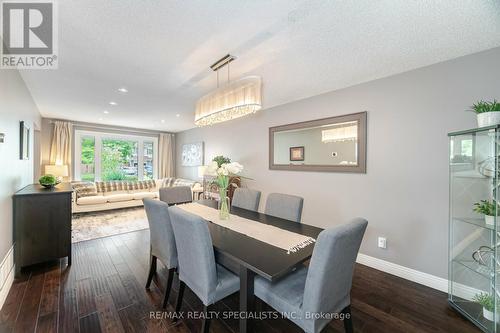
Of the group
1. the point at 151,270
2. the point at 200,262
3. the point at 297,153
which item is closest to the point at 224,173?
the point at 200,262

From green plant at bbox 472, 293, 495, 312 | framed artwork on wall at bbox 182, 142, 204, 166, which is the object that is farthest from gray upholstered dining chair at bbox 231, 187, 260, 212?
framed artwork on wall at bbox 182, 142, 204, 166

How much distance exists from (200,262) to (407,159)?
8.17ft

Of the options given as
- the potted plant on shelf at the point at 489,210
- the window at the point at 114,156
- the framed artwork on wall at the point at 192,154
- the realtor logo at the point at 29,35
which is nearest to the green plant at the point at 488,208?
the potted plant on shelf at the point at 489,210

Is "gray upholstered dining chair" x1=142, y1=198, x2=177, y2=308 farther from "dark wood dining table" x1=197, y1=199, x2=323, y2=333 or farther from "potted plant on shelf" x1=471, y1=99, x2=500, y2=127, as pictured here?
"potted plant on shelf" x1=471, y1=99, x2=500, y2=127

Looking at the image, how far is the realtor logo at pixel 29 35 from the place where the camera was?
1.54 metres

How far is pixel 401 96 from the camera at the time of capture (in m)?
2.46

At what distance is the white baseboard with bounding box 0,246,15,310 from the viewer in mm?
1896

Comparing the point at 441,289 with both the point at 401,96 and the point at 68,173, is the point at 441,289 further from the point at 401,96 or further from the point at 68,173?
the point at 68,173

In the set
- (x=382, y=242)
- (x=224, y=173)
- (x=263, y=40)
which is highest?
(x=263, y=40)

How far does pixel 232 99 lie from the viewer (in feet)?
7.50

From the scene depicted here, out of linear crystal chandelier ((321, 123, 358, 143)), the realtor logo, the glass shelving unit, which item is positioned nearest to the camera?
the realtor logo

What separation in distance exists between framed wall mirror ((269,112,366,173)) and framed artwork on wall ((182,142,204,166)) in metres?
2.77

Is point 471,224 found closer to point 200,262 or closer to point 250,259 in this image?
point 250,259

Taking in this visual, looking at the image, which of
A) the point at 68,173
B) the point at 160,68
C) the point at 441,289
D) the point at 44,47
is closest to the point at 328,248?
the point at 441,289
